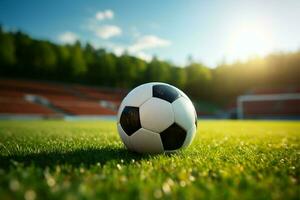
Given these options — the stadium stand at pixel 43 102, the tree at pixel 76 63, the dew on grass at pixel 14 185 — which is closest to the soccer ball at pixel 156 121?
the dew on grass at pixel 14 185

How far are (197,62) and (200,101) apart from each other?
40.4ft

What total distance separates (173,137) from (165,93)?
689mm

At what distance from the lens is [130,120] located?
375cm

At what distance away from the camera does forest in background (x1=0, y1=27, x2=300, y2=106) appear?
5225 cm

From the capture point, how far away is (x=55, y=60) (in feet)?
180

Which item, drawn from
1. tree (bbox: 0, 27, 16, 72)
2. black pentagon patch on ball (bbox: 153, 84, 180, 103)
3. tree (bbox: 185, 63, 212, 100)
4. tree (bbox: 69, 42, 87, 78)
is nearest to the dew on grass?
black pentagon patch on ball (bbox: 153, 84, 180, 103)

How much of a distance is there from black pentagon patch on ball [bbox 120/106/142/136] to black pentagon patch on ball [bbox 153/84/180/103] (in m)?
0.40

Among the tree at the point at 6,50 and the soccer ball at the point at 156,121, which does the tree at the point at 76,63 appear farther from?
the soccer ball at the point at 156,121

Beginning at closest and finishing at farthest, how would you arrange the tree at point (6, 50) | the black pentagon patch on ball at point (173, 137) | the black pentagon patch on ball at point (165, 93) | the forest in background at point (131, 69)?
the black pentagon patch on ball at point (173, 137), the black pentagon patch on ball at point (165, 93), the tree at point (6, 50), the forest in background at point (131, 69)

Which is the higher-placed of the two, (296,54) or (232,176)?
(296,54)

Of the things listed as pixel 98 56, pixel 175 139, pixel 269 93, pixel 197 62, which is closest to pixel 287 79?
pixel 269 93

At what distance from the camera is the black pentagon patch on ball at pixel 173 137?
3.61 meters

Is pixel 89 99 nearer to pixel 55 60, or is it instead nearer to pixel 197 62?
pixel 55 60

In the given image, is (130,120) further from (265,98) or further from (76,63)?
(76,63)
